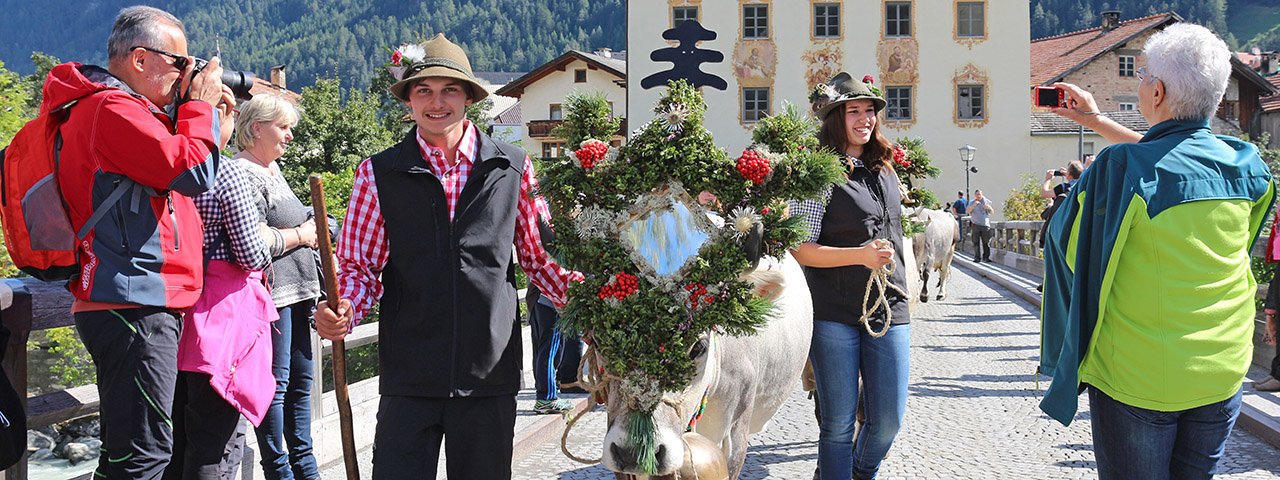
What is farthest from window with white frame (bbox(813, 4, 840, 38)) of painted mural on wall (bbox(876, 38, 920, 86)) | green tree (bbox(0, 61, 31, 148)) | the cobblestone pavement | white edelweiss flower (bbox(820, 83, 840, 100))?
white edelweiss flower (bbox(820, 83, 840, 100))

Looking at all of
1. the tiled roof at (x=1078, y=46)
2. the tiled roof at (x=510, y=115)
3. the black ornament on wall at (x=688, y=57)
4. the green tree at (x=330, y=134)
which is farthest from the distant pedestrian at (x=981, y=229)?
the tiled roof at (x=510, y=115)

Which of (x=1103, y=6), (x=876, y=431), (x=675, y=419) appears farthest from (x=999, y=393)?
(x=1103, y=6)

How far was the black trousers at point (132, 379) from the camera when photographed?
349cm

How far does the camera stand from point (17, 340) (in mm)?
4156

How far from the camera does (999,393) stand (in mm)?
9336

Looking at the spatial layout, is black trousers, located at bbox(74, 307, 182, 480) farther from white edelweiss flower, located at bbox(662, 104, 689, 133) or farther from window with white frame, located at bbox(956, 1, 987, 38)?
window with white frame, located at bbox(956, 1, 987, 38)

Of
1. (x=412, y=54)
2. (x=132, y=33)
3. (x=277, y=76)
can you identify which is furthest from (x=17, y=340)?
(x=277, y=76)

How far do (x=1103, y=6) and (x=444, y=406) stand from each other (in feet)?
Answer: 551

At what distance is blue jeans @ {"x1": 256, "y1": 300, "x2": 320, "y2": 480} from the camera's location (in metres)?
4.87

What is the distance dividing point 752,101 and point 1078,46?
2519 centimetres

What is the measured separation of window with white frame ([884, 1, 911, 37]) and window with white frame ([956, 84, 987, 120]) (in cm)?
329

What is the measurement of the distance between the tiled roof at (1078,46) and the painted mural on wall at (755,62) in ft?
51.0

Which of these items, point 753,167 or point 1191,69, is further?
point 753,167

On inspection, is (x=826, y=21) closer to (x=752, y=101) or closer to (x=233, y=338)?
(x=752, y=101)
